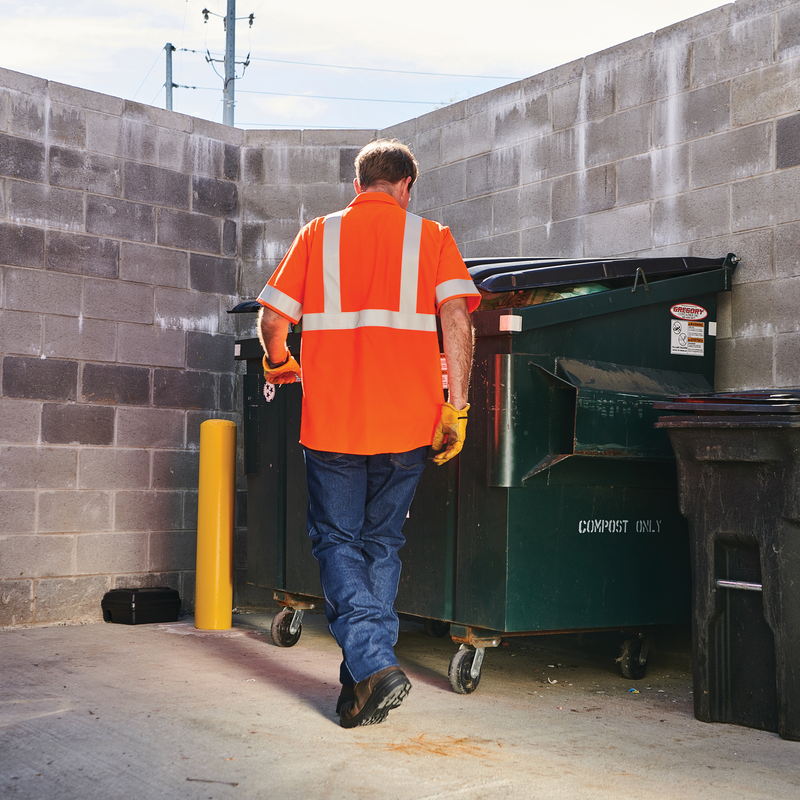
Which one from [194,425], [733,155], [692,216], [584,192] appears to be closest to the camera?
A: [733,155]

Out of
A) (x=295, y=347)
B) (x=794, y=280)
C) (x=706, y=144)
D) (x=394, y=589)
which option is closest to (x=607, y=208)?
(x=706, y=144)

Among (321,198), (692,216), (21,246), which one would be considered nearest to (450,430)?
(692,216)

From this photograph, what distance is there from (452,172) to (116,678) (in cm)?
349

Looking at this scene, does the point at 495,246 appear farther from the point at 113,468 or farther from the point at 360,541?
the point at 360,541

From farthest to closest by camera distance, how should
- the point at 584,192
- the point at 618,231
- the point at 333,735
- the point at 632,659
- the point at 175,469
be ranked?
the point at 175,469 → the point at 584,192 → the point at 618,231 → the point at 632,659 → the point at 333,735

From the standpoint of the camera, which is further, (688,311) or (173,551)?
(173,551)

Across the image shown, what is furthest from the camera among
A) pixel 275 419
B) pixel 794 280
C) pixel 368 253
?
pixel 275 419

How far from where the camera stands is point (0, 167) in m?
5.23

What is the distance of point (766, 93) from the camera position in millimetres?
4324

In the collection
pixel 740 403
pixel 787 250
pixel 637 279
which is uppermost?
pixel 787 250

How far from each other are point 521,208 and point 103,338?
2.46 metres

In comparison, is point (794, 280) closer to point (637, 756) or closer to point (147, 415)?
point (637, 756)

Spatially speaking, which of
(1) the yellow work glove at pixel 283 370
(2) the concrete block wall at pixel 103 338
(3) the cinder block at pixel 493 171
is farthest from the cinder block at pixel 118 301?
(1) the yellow work glove at pixel 283 370

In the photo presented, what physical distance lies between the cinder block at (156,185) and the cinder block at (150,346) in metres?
0.76
